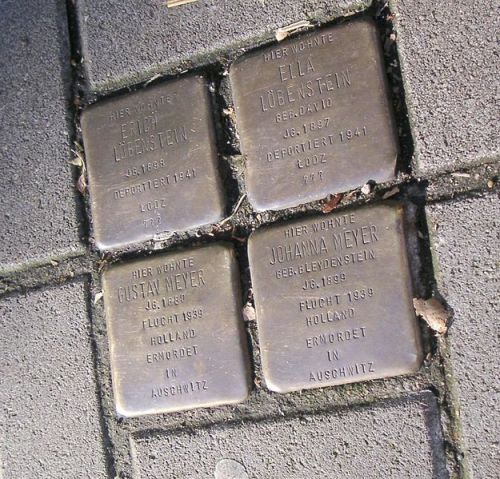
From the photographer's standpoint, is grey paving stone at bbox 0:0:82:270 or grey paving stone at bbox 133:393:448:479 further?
grey paving stone at bbox 0:0:82:270

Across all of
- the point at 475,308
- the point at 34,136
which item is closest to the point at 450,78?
the point at 475,308

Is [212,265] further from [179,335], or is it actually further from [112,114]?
[112,114]

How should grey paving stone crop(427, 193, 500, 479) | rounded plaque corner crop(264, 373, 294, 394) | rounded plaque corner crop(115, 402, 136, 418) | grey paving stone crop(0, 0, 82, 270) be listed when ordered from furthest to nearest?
grey paving stone crop(0, 0, 82, 270) → rounded plaque corner crop(115, 402, 136, 418) → rounded plaque corner crop(264, 373, 294, 394) → grey paving stone crop(427, 193, 500, 479)

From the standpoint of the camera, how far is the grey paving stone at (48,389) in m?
1.52

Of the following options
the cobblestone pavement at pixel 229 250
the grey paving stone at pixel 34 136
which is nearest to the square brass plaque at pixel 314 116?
the cobblestone pavement at pixel 229 250

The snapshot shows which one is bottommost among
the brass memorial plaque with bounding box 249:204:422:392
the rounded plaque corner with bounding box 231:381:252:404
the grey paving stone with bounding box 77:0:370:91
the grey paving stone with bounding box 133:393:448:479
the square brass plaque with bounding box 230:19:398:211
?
the grey paving stone with bounding box 133:393:448:479

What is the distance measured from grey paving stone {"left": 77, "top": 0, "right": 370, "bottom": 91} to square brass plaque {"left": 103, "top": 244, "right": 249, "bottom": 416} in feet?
1.41

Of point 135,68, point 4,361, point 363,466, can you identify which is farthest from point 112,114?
point 363,466

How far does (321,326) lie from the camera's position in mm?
1319

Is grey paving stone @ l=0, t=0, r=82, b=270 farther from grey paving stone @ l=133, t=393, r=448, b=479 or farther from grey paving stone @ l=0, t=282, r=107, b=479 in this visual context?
grey paving stone @ l=133, t=393, r=448, b=479

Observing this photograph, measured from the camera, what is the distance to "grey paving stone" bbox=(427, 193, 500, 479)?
1.25m

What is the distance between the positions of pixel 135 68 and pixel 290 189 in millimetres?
467

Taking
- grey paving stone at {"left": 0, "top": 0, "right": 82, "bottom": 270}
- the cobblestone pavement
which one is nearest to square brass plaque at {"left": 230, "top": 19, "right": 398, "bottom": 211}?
the cobblestone pavement

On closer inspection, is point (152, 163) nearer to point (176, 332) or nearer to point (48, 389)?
point (176, 332)
